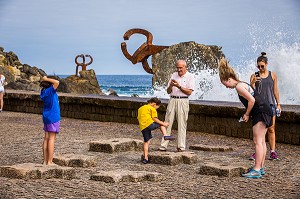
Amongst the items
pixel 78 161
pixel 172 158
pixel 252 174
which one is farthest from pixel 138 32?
pixel 252 174

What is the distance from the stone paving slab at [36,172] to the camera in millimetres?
8211

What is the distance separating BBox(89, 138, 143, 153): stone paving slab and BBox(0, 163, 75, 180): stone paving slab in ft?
8.09

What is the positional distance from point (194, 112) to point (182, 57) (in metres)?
26.1

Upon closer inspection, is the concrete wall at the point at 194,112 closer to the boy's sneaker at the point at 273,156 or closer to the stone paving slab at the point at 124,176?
the boy's sneaker at the point at 273,156

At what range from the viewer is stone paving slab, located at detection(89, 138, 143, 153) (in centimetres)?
1088

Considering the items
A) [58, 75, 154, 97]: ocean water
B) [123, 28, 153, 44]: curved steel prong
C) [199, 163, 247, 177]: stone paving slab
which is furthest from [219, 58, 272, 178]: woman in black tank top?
[58, 75, 154, 97]: ocean water

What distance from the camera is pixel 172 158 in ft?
31.4

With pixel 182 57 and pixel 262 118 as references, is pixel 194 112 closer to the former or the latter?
pixel 262 118

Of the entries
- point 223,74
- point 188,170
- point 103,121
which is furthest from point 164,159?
point 103,121

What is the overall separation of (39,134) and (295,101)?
1576 centimetres

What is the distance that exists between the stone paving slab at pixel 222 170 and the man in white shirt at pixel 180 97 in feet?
6.77

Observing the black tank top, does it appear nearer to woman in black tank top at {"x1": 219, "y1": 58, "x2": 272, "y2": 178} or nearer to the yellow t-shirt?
woman in black tank top at {"x1": 219, "y1": 58, "x2": 272, "y2": 178}

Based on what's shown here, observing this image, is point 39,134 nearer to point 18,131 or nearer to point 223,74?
point 18,131

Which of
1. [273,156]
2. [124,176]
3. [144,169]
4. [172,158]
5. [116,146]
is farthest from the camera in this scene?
[116,146]
